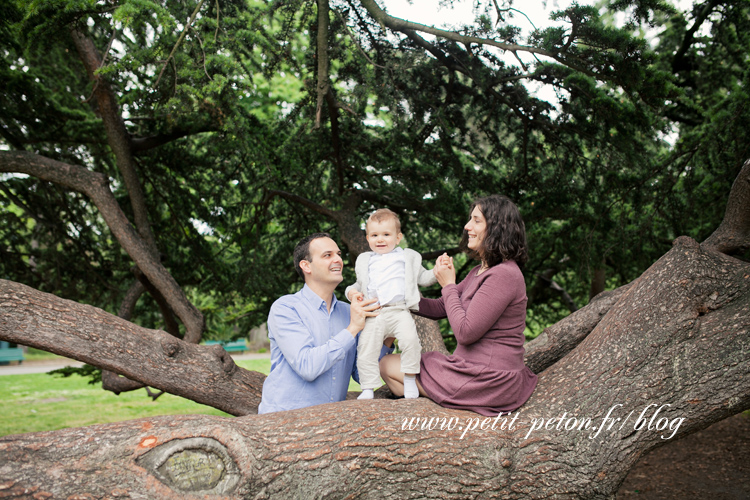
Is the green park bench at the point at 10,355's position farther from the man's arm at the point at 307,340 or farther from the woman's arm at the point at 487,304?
the woman's arm at the point at 487,304

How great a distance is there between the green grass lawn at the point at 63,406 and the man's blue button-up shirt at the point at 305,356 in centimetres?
745

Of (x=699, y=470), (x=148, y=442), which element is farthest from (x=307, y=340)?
(x=699, y=470)

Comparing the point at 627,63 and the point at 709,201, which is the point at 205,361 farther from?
the point at 709,201

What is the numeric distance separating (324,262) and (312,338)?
49cm

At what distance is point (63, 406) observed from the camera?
40.6ft

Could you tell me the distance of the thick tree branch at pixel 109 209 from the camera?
4926 millimetres

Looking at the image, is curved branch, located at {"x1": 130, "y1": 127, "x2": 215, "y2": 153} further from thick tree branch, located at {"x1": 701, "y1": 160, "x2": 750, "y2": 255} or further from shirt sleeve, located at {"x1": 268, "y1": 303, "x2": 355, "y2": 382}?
thick tree branch, located at {"x1": 701, "y1": 160, "x2": 750, "y2": 255}

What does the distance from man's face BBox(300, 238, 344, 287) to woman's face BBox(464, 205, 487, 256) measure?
33.1 inches

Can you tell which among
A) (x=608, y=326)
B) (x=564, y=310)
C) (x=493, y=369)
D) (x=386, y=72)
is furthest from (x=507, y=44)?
(x=564, y=310)

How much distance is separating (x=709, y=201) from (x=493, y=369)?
5093 mm

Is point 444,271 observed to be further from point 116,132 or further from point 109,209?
point 116,132

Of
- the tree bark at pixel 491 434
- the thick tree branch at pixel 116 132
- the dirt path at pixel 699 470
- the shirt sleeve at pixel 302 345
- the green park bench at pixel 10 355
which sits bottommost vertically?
the dirt path at pixel 699 470

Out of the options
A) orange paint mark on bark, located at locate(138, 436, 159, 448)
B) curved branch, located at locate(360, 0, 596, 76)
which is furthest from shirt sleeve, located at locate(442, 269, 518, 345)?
curved branch, located at locate(360, 0, 596, 76)

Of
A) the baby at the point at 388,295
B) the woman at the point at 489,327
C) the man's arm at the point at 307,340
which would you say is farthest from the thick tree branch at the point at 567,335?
the man's arm at the point at 307,340
